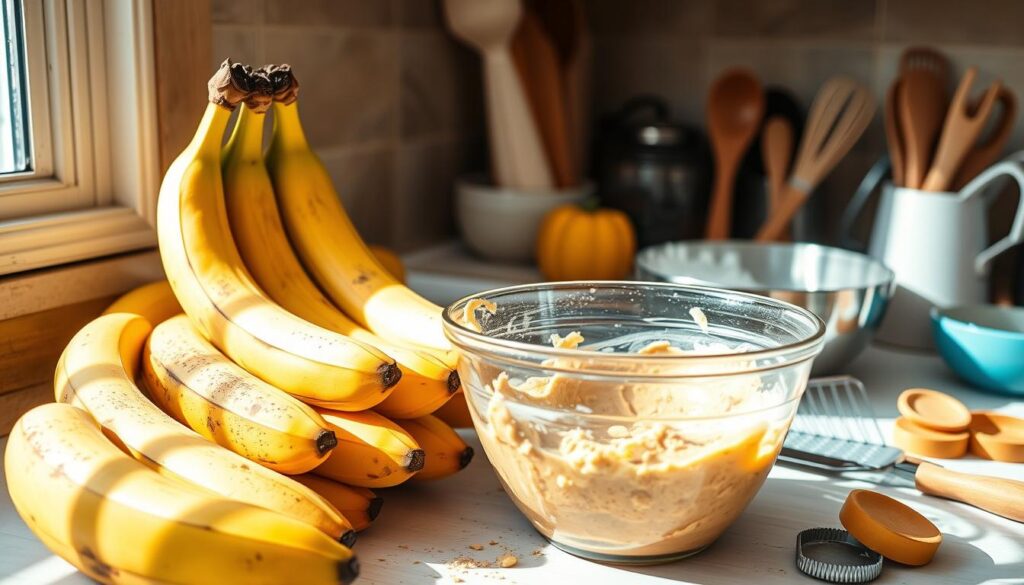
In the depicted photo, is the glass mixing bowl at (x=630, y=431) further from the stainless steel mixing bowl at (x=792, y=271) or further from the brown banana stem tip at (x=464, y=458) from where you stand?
the stainless steel mixing bowl at (x=792, y=271)

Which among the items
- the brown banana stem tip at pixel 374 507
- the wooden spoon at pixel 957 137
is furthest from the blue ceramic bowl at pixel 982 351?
the brown banana stem tip at pixel 374 507

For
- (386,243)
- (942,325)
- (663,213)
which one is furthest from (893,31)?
(386,243)

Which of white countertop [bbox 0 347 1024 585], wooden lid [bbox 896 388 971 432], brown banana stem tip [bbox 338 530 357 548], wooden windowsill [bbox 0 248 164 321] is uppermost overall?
wooden windowsill [bbox 0 248 164 321]

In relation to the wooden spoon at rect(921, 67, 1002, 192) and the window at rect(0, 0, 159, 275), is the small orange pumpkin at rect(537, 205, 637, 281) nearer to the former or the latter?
the wooden spoon at rect(921, 67, 1002, 192)

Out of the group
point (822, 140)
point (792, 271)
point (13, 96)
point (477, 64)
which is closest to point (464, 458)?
point (13, 96)

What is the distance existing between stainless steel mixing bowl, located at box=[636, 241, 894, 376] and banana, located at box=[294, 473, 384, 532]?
0.44m

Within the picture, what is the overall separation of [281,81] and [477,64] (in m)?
0.84

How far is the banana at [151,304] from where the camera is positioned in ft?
2.84

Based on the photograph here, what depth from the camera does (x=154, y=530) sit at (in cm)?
54

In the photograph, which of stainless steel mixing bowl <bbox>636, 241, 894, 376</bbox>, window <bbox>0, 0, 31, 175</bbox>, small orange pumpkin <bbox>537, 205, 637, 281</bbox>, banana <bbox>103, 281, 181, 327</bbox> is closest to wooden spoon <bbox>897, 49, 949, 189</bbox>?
stainless steel mixing bowl <bbox>636, 241, 894, 376</bbox>

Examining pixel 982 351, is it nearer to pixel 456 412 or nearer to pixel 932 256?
pixel 932 256

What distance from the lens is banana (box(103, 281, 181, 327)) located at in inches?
34.0

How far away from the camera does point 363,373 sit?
0.65m

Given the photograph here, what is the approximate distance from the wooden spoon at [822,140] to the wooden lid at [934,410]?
429 millimetres
